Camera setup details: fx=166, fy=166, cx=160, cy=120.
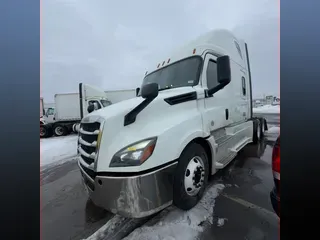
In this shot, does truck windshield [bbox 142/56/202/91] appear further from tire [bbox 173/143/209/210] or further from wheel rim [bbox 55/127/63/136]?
wheel rim [bbox 55/127/63/136]

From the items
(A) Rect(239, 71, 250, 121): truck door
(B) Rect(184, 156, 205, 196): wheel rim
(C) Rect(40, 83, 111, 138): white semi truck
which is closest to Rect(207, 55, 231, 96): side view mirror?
(B) Rect(184, 156, 205, 196): wheel rim

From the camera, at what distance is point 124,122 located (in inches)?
76.2

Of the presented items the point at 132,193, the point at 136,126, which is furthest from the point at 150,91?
the point at 132,193

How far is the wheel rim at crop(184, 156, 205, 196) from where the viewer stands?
7.11 feet

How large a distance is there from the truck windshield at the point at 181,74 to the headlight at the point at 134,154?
136cm

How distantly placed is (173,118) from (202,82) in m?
0.91

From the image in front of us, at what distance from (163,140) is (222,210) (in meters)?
1.31

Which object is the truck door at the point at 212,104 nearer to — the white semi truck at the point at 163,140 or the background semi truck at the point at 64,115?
the white semi truck at the point at 163,140

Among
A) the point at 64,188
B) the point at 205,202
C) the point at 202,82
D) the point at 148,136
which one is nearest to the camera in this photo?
the point at 148,136

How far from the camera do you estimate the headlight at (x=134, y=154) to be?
172 centimetres

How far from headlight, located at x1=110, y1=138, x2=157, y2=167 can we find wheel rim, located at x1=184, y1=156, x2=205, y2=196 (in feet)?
2.27

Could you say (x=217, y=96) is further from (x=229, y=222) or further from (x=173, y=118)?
(x=229, y=222)

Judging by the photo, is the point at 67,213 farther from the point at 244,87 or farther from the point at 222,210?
the point at 244,87

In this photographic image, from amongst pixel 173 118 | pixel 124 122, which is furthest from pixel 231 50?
pixel 124 122
